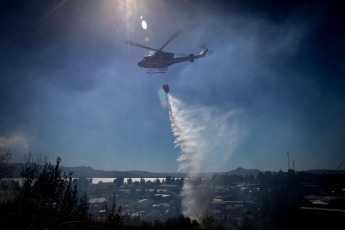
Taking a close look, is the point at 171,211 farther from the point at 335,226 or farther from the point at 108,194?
the point at 335,226

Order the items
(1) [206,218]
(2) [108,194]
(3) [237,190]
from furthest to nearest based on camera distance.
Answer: (2) [108,194], (3) [237,190], (1) [206,218]

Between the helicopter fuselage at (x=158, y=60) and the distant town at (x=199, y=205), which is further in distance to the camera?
the helicopter fuselage at (x=158, y=60)

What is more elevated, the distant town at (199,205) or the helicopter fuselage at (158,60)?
the helicopter fuselage at (158,60)

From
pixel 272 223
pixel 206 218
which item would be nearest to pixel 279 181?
pixel 272 223

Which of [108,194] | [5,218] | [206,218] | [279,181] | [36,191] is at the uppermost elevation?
[5,218]

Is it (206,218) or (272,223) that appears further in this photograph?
(272,223)

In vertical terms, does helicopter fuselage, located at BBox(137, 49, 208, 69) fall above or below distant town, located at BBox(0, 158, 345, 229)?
above

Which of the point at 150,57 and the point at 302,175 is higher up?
the point at 150,57

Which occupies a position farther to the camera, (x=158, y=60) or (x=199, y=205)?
(x=199, y=205)

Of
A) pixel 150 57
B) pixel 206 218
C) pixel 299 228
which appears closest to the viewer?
pixel 299 228

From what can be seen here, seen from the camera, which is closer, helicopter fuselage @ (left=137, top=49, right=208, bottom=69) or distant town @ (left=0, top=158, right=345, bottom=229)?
distant town @ (left=0, top=158, right=345, bottom=229)

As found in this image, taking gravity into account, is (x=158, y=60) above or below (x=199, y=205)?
above
